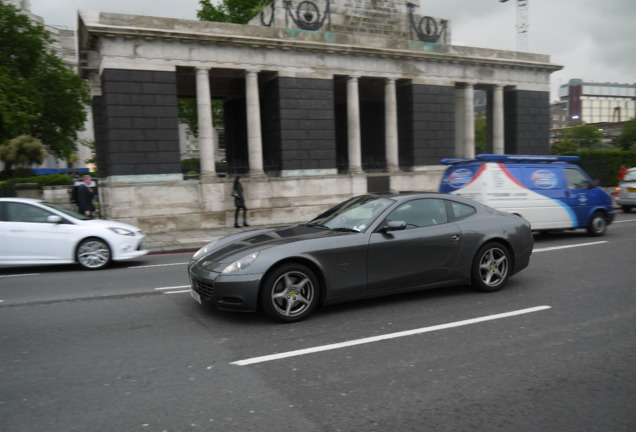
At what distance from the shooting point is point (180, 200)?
55.5ft

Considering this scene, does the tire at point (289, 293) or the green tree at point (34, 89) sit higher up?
the green tree at point (34, 89)

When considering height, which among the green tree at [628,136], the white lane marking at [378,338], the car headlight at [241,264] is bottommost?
the white lane marking at [378,338]

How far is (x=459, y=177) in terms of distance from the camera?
37.6 feet

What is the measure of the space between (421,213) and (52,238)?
23.5 feet

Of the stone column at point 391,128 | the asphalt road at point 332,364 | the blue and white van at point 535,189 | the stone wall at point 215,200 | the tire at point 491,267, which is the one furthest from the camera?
the stone column at point 391,128

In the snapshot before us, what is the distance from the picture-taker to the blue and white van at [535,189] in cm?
1091

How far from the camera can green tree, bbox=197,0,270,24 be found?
33.7 metres

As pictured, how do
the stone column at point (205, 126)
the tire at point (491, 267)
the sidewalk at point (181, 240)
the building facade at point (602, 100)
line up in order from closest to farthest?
A: the tire at point (491, 267) < the sidewalk at point (181, 240) < the stone column at point (205, 126) < the building facade at point (602, 100)

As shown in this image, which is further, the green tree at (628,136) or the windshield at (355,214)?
the green tree at (628,136)

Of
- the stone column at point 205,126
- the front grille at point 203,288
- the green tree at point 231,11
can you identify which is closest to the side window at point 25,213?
the front grille at point 203,288

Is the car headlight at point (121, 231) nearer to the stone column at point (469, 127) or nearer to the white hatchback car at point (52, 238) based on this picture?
the white hatchback car at point (52, 238)

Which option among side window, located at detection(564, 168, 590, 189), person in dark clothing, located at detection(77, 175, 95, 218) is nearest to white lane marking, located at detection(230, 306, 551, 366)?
side window, located at detection(564, 168, 590, 189)

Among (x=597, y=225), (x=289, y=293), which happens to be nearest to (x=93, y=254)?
(x=289, y=293)

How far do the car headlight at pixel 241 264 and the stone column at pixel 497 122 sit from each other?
2210cm
